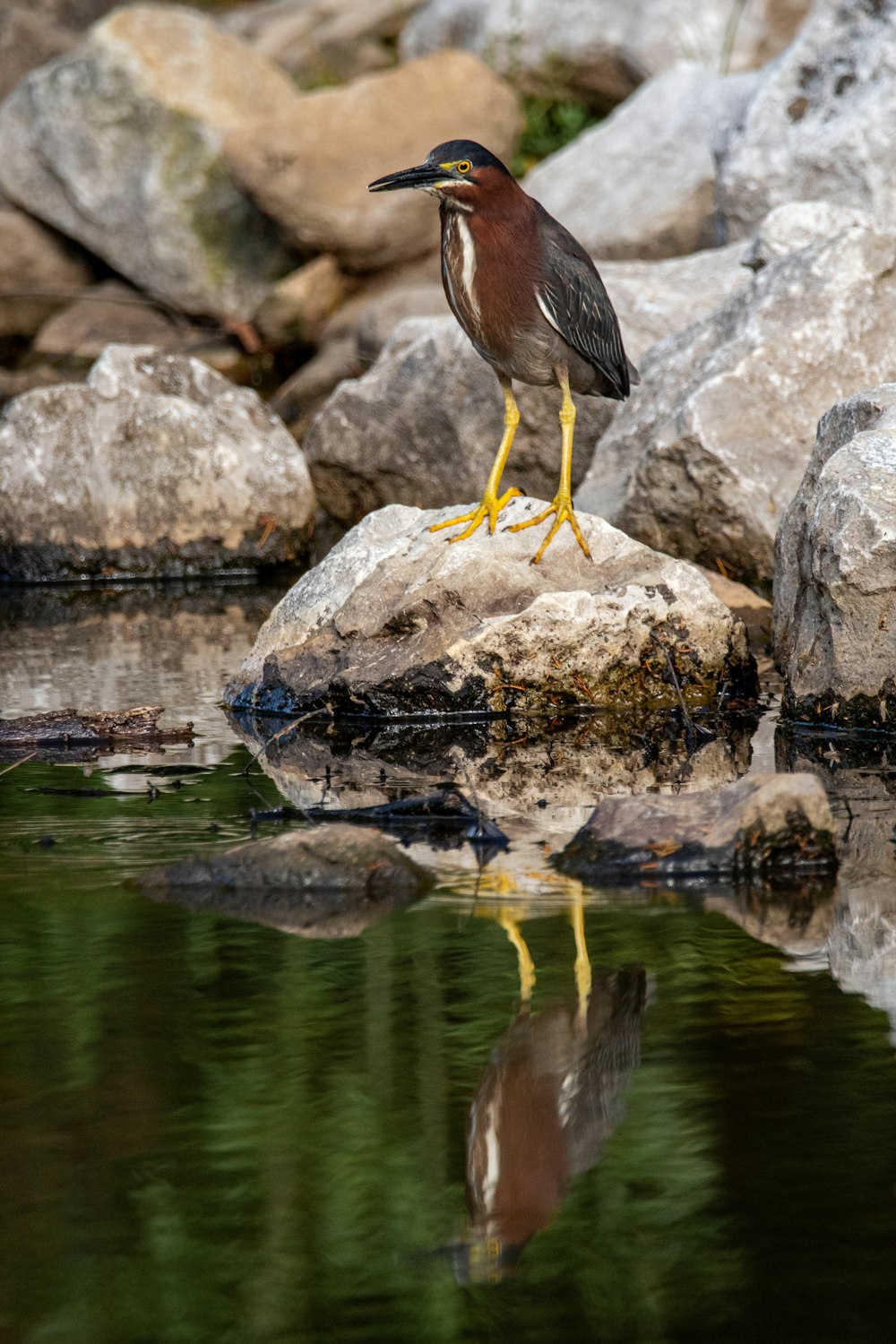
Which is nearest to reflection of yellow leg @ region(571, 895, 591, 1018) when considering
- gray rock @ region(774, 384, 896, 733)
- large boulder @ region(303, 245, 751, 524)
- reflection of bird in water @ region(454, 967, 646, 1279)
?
reflection of bird in water @ region(454, 967, 646, 1279)

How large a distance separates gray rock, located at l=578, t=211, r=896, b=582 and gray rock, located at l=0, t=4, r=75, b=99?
40.1ft

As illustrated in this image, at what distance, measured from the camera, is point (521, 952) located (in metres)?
3.53

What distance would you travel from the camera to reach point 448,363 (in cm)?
941

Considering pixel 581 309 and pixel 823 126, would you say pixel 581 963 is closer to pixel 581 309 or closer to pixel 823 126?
pixel 581 309

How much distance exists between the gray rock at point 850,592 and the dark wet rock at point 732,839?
5.10 ft

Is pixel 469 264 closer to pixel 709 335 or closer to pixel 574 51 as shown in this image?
pixel 709 335

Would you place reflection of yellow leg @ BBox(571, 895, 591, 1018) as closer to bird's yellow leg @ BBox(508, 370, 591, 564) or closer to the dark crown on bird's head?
bird's yellow leg @ BBox(508, 370, 591, 564)

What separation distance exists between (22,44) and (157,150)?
453cm

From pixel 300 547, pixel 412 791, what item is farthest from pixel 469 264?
pixel 300 547

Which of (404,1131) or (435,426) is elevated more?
(435,426)

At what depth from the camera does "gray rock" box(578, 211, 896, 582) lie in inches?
295

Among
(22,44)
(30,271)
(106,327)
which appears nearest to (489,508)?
(106,327)

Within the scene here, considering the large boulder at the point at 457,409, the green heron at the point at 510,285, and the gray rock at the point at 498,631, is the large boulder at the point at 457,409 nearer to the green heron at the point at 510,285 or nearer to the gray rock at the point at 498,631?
the green heron at the point at 510,285

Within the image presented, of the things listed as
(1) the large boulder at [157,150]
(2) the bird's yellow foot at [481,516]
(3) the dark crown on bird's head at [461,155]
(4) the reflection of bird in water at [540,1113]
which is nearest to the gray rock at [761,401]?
(2) the bird's yellow foot at [481,516]
